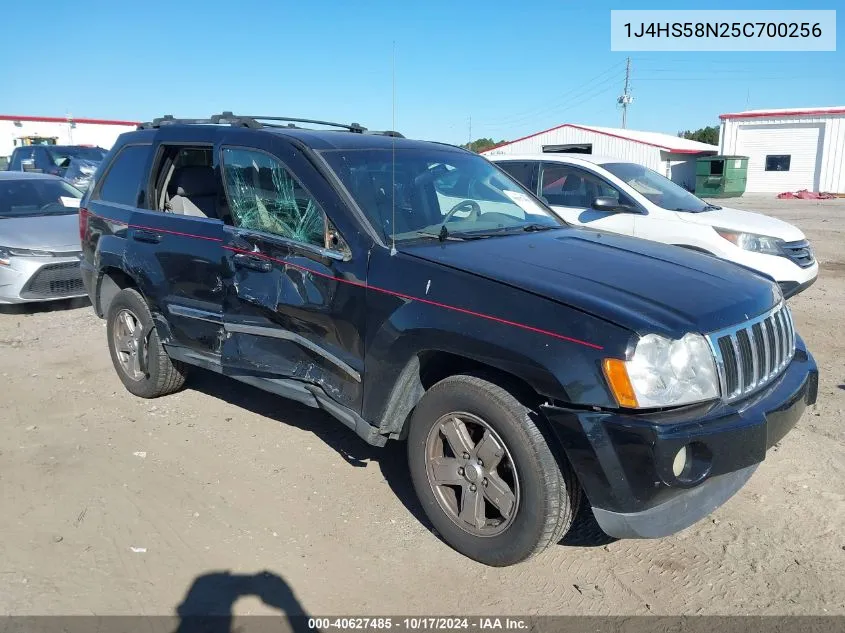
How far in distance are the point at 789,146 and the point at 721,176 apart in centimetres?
493

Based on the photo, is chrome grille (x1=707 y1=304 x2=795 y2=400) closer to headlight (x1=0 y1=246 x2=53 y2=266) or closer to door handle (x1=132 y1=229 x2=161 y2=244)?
door handle (x1=132 y1=229 x2=161 y2=244)

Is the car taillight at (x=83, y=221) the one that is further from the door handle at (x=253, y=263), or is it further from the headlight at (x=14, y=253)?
the headlight at (x=14, y=253)

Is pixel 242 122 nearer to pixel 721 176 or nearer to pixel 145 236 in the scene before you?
pixel 145 236

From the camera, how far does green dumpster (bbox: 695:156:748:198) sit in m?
31.2

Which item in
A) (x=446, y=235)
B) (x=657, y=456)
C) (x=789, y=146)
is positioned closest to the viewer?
(x=657, y=456)

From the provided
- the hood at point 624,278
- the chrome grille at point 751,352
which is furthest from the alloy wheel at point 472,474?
the chrome grille at point 751,352

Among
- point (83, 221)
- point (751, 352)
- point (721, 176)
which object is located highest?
point (721, 176)

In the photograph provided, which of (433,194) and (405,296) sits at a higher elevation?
(433,194)

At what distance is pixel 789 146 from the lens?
109ft

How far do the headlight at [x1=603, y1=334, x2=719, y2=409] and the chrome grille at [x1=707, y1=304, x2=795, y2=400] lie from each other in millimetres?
75

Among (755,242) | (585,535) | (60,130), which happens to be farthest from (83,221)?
(60,130)

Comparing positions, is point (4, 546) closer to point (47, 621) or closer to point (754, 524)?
point (47, 621)

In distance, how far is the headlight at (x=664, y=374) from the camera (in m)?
2.57

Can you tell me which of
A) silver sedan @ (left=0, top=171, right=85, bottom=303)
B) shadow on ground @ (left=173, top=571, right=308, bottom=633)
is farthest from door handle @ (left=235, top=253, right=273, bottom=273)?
silver sedan @ (left=0, top=171, right=85, bottom=303)
